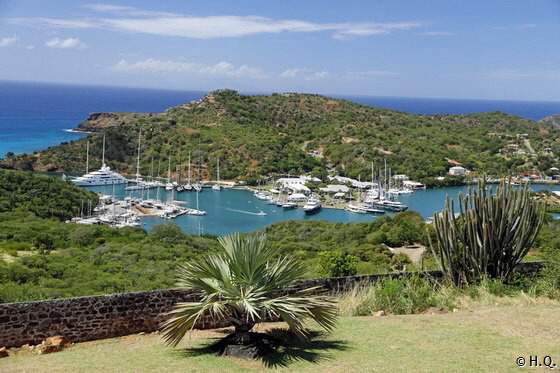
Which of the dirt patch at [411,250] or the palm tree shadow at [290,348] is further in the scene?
the dirt patch at [411,250]

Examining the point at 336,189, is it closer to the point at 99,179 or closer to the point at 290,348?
the point at 99,179

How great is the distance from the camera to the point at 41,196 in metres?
44.6

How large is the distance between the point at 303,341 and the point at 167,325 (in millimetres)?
1789

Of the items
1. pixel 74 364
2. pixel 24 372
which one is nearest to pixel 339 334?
pixel 74 364

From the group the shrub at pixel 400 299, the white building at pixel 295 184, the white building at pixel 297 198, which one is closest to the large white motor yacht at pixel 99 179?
the white building at pixel 295 184

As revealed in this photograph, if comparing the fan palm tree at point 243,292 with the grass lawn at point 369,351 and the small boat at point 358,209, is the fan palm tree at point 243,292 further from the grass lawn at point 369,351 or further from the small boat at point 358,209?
the small boat at point 358,209

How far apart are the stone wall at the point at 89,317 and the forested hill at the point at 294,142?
58570mm

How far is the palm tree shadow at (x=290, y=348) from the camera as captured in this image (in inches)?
277

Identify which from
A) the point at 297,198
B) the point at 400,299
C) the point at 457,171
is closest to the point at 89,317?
the point at 400,299

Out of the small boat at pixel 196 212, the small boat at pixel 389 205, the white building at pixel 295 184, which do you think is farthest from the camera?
the white building at pixel 295 184

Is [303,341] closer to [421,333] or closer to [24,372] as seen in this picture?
[421,333]

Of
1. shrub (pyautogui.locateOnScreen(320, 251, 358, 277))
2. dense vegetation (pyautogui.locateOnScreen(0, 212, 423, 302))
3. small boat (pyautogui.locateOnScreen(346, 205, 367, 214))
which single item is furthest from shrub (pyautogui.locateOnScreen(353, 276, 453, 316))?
small boat (pyautogui.locateOnScreen(346, 205, 367, 214))

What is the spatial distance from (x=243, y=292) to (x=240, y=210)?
157 feet

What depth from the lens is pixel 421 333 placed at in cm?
805
